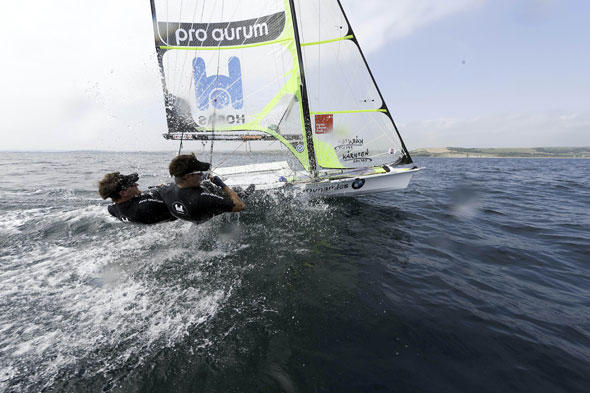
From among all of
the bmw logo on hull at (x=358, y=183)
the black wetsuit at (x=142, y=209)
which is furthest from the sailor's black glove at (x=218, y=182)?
the bmw logo on hull at (x=358, y=183)

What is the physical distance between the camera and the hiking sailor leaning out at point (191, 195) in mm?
3584

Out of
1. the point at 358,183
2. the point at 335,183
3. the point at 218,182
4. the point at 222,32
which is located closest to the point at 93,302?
the point at 218,182

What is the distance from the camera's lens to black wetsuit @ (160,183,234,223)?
3.79 m

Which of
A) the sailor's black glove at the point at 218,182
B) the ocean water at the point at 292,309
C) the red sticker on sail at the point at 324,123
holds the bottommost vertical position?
the ocean water at the point at 292,309

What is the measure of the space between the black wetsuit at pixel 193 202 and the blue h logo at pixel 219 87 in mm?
5555

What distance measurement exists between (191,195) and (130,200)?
45.4 inches

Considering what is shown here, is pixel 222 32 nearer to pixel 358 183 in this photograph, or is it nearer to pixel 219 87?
pixel 219 87

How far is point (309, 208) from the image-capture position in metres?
8.12

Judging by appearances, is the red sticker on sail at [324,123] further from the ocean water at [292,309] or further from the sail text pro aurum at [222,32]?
the ocean water at [292,309]

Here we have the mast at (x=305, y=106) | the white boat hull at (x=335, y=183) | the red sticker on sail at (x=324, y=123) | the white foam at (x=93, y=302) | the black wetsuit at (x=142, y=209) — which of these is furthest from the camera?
the red sticker on sail at (x=324, y=123)

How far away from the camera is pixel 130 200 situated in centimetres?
402

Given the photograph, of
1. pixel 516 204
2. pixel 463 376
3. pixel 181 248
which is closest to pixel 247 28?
pixel 181 248

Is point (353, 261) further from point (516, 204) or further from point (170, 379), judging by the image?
point (516, 204)

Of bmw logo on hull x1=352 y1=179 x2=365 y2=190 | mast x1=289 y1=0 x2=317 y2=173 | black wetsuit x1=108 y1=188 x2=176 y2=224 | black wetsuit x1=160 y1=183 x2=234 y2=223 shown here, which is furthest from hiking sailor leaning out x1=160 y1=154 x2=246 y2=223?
mast x1=289 y1=0 x2=317 y2=173
